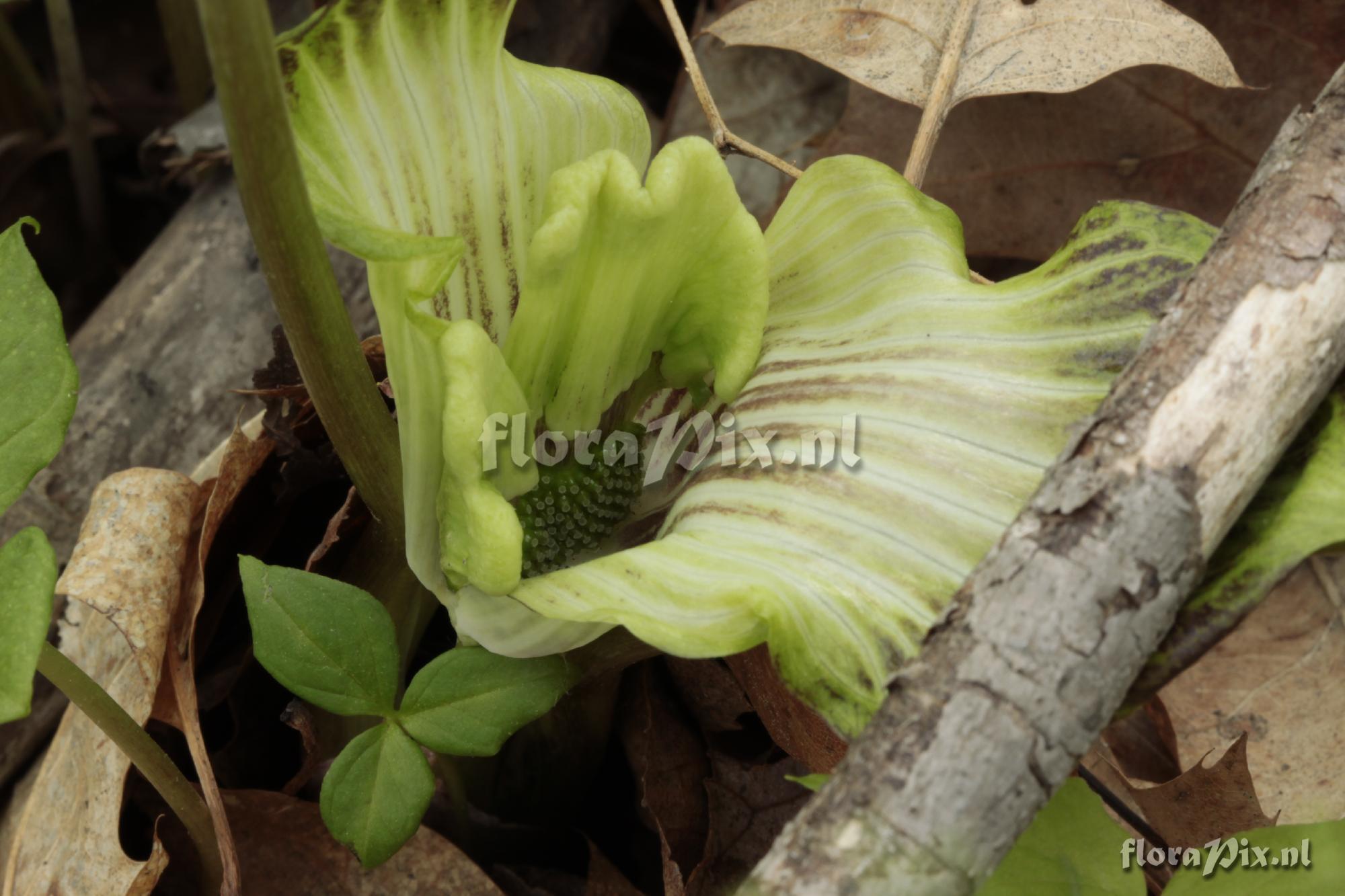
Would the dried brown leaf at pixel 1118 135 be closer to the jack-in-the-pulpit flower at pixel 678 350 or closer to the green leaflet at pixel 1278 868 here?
the jack-in-the-pulpit flower at pixel 678 350

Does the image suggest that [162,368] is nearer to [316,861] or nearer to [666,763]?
[316,861]

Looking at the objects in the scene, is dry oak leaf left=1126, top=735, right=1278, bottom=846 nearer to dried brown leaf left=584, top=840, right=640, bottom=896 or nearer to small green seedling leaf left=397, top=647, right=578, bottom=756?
dried brown leaf left=584, top=840, right=640, bottom=896

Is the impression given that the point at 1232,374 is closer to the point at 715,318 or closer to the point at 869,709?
the point at 869,709

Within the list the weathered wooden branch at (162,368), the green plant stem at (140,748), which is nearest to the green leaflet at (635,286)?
the green plant stem at (140,748)

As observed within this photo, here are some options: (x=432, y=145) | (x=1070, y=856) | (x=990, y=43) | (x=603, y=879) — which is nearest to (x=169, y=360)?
(x=432, y=145)

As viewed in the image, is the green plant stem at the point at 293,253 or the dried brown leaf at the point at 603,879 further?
the dried brown leaf at the point at 603,879

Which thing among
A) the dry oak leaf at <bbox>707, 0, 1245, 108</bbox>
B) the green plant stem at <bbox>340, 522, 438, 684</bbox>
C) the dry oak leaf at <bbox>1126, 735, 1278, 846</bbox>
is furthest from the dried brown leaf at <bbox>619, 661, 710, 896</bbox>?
the dry oak leaf at <bbox>707, 0, 1245, 108</bbox>

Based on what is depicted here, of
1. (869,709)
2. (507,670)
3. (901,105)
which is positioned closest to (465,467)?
(507,670)
